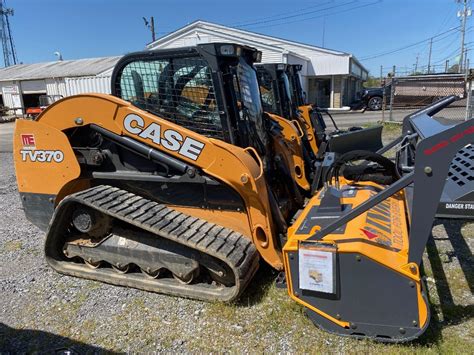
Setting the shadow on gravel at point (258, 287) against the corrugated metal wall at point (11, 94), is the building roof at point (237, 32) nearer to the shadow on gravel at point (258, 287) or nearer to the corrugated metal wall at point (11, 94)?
the corrugated metal wall at point (11, 94)

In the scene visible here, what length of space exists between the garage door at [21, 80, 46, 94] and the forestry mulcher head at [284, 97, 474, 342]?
31.1 metres

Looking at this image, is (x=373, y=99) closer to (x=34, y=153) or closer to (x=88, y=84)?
(x=88, y=84)

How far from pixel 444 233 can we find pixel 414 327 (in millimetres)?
2604

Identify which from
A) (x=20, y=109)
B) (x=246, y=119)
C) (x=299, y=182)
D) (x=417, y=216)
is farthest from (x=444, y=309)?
(x=20, y=109)

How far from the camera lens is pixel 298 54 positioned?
83.8 feet

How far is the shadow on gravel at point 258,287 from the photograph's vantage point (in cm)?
334

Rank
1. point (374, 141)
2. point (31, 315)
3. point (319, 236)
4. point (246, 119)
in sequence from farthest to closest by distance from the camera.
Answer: point (374, 141) < point (246, 119) < point (31, 315) < point (319, 236)

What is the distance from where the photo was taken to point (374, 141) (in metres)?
7.60

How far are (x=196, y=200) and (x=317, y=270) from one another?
138 cm

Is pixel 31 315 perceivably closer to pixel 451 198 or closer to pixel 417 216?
pixel 417 216

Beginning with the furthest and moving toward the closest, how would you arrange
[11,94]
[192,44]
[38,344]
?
1. [11,94]
2. [192,44]
3. [38,344]

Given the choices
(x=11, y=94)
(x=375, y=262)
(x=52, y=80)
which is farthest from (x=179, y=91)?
(x=11, y=94)

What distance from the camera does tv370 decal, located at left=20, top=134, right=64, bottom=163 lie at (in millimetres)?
3844

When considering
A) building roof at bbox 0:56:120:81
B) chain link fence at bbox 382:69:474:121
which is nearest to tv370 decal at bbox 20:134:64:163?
chain link fence at bbox 382:69:474:121
